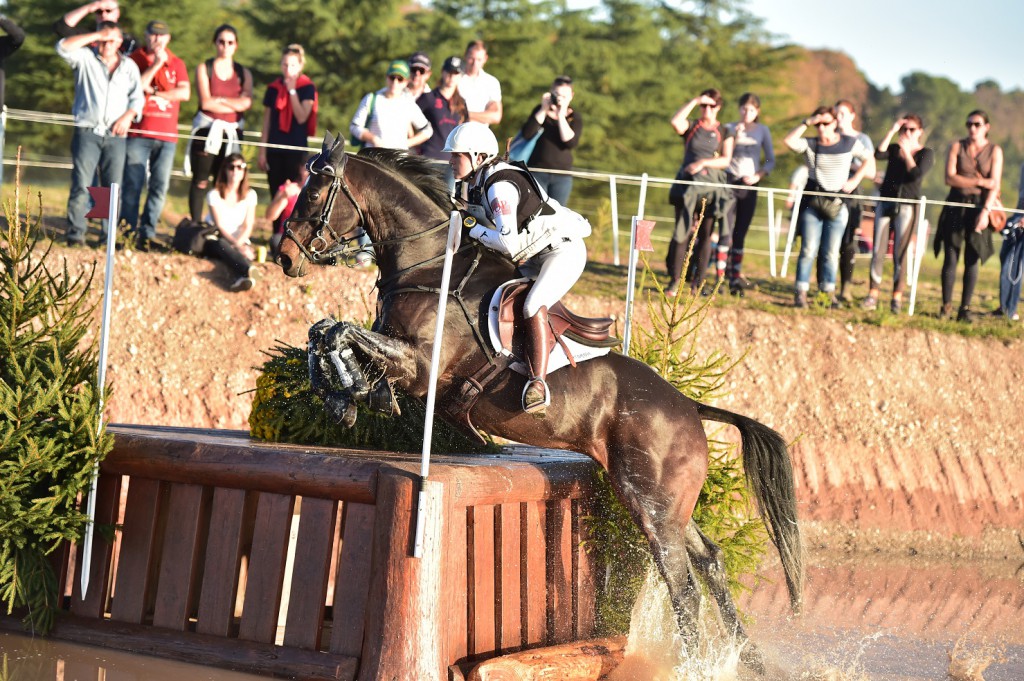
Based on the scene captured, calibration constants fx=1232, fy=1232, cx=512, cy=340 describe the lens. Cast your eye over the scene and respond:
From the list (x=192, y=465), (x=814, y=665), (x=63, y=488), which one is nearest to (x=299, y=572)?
(x=192, y=465)

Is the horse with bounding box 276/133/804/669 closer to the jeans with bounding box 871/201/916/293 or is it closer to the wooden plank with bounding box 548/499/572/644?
the wooden plank with bounding box 548/499/572/644

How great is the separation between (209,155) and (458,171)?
19.8 feet

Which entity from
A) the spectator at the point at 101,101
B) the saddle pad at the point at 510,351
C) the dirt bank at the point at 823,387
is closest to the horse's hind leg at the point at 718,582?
the saddle pad at the point at 510,351

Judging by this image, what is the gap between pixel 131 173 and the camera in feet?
37.4

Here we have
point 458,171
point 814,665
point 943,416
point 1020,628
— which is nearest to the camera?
point 458,171

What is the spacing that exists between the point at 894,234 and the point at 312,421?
8.29m

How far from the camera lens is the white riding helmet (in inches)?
244

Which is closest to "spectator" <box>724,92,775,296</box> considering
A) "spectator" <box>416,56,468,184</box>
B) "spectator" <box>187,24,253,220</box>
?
"spectator" <box>416,56,468,184</box>

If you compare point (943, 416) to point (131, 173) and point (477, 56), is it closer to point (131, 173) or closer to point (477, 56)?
point (477, 56)

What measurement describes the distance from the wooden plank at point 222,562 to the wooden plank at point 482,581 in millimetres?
1134

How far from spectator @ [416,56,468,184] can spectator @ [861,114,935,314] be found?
4470mm

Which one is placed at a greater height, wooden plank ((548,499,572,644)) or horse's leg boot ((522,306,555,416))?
horse's leg boot ((522,306,555,416))

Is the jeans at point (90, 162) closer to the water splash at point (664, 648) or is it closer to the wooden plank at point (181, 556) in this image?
the wooden plank at point (181, 556)

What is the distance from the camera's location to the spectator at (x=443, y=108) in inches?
451
